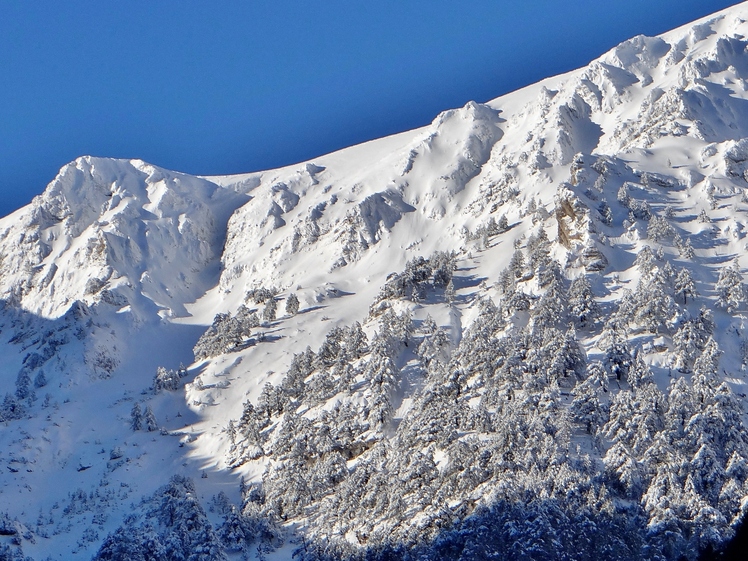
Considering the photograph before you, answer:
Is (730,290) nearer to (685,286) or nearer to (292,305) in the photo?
(685,286)

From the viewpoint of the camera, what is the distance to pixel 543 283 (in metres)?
87.6

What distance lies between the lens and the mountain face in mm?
65125

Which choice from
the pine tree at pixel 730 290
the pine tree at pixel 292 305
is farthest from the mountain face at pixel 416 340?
the pine tree at pixel 292 305

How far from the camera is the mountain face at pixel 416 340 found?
214 feet

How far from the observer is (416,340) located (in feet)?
291

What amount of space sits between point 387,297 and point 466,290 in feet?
29.0

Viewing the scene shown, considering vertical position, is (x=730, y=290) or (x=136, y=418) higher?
(x=730, y=290)

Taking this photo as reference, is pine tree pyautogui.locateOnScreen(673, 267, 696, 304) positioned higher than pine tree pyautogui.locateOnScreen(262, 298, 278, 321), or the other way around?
pine tree pyautogui.locateOnScreen(262, 298, 278, 321)

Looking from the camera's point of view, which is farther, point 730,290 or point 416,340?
point 416,340

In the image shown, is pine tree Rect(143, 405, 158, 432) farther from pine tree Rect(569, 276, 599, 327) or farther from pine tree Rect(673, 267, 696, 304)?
pine tree Rect(673, 267, 696, 304)

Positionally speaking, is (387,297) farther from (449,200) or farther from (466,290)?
(449,200)

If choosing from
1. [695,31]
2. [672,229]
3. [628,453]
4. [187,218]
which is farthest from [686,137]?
[187,218]

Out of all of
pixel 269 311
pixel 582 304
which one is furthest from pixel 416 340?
pixel 269 311

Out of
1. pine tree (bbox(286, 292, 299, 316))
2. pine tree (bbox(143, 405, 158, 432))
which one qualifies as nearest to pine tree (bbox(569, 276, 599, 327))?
pine tree (bbox(286, 292, 299, 316))
